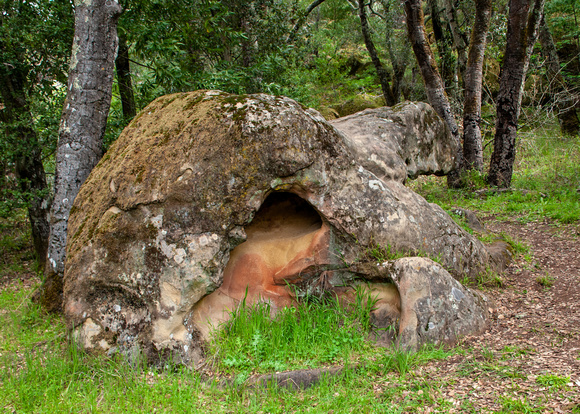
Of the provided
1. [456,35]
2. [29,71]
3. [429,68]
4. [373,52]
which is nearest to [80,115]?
[29,71]

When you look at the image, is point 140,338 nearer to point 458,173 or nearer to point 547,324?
point 547,324

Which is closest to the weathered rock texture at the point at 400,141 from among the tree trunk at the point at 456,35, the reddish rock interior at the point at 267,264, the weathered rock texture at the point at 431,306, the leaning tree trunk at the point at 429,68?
the reddish rock interior at the point at 267,264

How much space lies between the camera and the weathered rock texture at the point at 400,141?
5391 mm

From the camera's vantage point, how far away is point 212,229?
155 inches

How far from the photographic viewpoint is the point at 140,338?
3.85 meters

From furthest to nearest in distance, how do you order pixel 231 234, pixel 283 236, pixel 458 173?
pixel 458 173 → pixel 283 236 → pixel 231 234

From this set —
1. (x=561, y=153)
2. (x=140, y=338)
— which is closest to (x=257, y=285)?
(x=140, y=338)

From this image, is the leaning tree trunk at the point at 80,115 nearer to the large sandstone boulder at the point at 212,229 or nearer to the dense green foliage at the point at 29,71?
the large sandstone boulder at the point at 212,229

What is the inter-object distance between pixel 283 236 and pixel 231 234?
963 millimetres

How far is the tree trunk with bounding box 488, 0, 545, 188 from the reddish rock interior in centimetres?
583

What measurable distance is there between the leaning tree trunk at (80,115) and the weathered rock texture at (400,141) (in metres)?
3.01

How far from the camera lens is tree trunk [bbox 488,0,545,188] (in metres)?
8.31

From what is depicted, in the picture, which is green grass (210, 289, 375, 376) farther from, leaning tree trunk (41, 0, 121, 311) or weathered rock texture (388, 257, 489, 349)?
leaning tree trunk (41, 0, 121, 311)

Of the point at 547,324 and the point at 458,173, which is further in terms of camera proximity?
the point at 458,173
